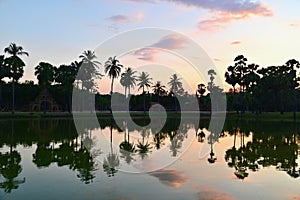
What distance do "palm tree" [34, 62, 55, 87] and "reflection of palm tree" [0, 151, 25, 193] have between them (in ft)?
193

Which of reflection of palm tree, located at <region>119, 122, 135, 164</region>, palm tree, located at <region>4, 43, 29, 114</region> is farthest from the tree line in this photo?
reflection of palm tree, located at <region>119, 122, 135, 164</region>

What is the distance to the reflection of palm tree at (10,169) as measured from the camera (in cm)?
1150

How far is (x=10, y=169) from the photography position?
14219 mm

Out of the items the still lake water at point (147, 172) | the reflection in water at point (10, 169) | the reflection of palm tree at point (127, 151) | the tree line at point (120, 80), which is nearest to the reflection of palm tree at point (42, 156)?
the still lake water at point (147, 172)

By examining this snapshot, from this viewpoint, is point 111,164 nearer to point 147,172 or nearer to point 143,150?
point 147,172

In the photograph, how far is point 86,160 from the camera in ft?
54.1

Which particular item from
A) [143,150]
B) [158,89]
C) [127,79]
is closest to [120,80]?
[127,79]

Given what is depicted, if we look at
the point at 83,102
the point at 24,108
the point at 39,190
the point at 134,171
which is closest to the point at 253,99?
the point at 83,102

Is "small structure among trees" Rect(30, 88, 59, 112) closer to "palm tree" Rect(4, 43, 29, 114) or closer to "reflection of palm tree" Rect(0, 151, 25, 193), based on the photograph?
"palm tree" Rect(4, 43, 29, 114)

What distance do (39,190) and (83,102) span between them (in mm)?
65563

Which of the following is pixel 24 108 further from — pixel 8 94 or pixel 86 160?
pixel 86 160

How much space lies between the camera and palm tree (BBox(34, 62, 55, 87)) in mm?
75125

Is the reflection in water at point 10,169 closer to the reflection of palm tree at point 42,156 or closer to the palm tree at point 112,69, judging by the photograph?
the reflection of palm tree at point 42,156

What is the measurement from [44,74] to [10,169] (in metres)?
63.5
